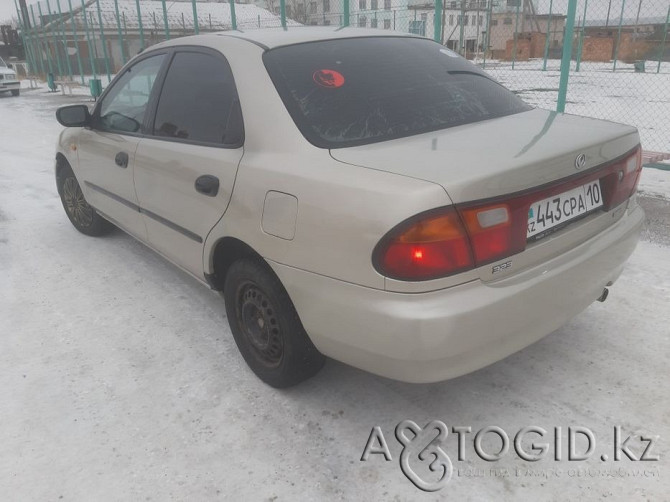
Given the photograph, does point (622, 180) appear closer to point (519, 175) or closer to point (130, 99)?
point (519, 175)

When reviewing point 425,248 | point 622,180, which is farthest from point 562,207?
point 425,248

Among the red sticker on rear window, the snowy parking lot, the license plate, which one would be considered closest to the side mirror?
the snowy parking lot

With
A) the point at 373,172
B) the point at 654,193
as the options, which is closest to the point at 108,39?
the point at 654,193

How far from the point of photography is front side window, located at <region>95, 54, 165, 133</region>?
3.32 meters

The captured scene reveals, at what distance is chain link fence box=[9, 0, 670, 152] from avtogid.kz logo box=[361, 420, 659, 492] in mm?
5049

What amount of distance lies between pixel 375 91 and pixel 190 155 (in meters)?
0.97

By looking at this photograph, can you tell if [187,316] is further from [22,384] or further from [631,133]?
[631,133]

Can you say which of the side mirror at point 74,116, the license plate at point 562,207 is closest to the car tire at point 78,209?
the side mirror at point 74,116

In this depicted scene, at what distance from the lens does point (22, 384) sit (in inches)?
105

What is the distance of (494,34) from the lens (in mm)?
34062

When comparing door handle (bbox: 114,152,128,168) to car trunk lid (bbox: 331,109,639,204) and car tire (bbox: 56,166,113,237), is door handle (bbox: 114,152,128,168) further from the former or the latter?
car trunk lid (bbox: 331,109,639,204)

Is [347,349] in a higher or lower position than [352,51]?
lower

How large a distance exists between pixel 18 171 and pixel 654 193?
7.81 meters

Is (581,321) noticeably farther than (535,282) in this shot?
Yes
